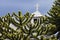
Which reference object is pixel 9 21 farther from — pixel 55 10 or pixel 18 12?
pixel 55 10

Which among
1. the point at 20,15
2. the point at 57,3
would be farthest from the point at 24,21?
the point at 57,3

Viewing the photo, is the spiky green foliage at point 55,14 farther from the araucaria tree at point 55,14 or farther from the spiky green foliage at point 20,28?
the spiky green foliage at point 20,28

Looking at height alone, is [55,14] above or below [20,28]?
below

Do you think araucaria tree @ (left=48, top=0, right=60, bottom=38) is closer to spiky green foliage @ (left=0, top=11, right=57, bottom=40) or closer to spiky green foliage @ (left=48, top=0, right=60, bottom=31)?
spiky green foliage @ (left=48, top=0, right=60, bottom=31)

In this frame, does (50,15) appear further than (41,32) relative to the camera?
Yes

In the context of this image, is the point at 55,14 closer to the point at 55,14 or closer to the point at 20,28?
the point at 55,14

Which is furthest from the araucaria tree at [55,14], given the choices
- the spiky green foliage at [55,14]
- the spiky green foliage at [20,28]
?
the spiky green foliage at [20,28]

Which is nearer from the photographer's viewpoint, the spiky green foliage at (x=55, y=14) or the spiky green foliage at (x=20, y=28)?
Answer: the spiky green foliage at (x=20, y=28)

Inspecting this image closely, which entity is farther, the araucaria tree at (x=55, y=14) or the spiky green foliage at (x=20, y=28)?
the araucaria tree at (x=55, y=14)

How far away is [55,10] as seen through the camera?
2098 centimetres

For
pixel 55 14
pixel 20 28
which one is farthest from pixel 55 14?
pixel 20 28

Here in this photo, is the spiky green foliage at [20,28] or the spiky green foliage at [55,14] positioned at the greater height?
the spiky green foliage at [20,28]

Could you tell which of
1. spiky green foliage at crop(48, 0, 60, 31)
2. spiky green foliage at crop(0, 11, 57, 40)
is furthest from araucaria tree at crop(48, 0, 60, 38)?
spiky green foliage at crop(0, 11, 57, 40)

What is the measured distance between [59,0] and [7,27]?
11249 mm
